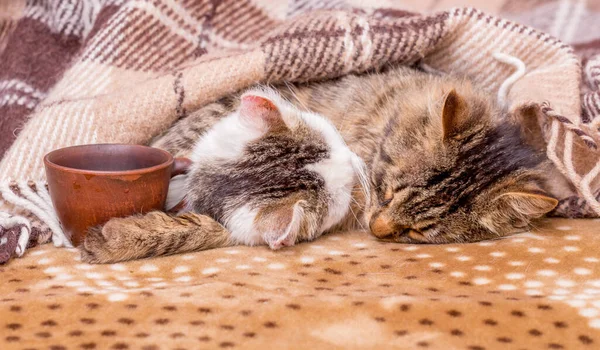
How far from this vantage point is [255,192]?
1249mm

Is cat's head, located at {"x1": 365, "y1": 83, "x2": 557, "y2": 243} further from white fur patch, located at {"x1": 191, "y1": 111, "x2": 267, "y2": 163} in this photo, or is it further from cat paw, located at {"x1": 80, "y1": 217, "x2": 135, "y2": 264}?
cat paw, located at {"x1": 80, "y1": 217, "x2": 135, "y2": 264}

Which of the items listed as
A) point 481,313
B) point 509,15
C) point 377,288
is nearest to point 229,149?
point 377,288

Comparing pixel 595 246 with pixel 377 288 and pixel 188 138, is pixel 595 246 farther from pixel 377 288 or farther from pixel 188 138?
pixel 188 138

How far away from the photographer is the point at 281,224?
1.21 m

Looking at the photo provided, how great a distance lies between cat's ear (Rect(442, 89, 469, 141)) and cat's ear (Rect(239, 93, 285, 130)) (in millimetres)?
336

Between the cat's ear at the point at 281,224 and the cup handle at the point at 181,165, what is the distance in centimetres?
23

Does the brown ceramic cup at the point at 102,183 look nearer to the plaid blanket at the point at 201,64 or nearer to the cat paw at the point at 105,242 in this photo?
the cat paw at the point at 105,242


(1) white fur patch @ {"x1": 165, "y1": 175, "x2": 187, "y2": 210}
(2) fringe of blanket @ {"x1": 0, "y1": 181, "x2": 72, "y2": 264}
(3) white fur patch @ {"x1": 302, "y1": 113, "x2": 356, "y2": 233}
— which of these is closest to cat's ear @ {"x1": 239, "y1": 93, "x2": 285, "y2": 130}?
(3) white fur patch @ {"x1": 302, "y1": 113, "x2": 356, "y2": 233}

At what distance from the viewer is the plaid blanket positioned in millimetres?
1413

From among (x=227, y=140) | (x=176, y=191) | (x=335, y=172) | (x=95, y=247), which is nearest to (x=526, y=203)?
(x=335, y=172)

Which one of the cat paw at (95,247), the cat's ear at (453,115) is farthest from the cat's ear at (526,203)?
→ the cat paw at (95,247)

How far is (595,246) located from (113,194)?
97 cm

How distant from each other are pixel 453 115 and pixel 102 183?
0.71 metres

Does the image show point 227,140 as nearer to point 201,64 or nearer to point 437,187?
point 201,64
